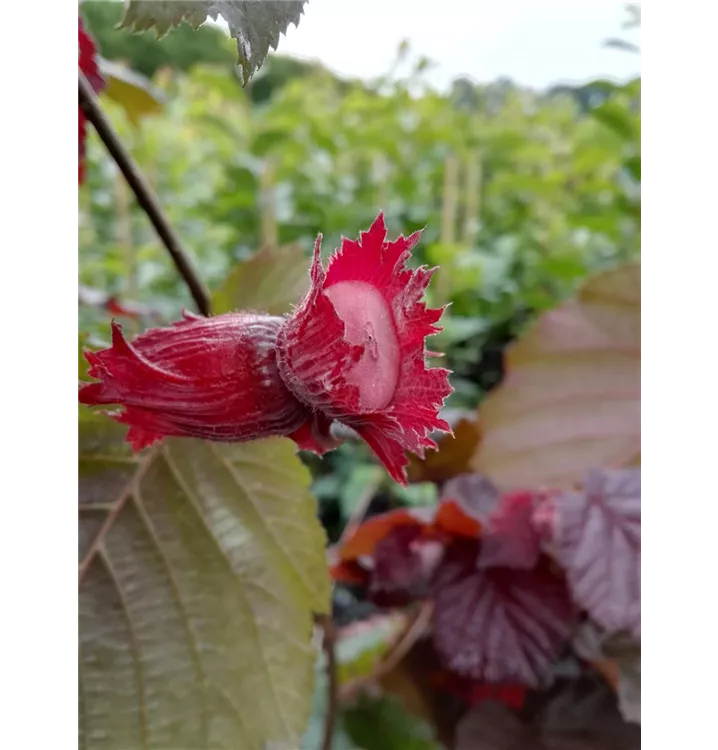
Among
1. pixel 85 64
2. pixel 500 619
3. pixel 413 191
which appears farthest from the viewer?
pixel 413 191

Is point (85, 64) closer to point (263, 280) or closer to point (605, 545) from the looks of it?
point (263, 280)

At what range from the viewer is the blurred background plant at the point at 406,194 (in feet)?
2.72

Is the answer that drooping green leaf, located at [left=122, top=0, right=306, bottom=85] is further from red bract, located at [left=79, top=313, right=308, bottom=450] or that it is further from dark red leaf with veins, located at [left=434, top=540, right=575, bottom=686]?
dark red leaf with veins, located at [left=434, top=540, right=575, bottom=686]

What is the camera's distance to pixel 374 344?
0.14 metres

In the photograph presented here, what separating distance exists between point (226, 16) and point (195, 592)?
0.16m

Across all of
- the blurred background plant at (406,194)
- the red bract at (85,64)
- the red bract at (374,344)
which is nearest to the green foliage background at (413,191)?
the blurred background plant at (406,194)

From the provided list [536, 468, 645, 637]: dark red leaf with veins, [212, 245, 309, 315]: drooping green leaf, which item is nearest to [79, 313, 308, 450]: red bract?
[212, 245, 309, 315]: drooping green leaf

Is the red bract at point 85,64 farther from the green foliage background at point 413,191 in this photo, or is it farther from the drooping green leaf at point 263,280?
the green foliage background at point 413,191

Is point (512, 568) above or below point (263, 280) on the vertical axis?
below

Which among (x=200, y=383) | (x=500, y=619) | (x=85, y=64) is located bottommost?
(x=500, y=619)

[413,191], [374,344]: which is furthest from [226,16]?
[413,191]
